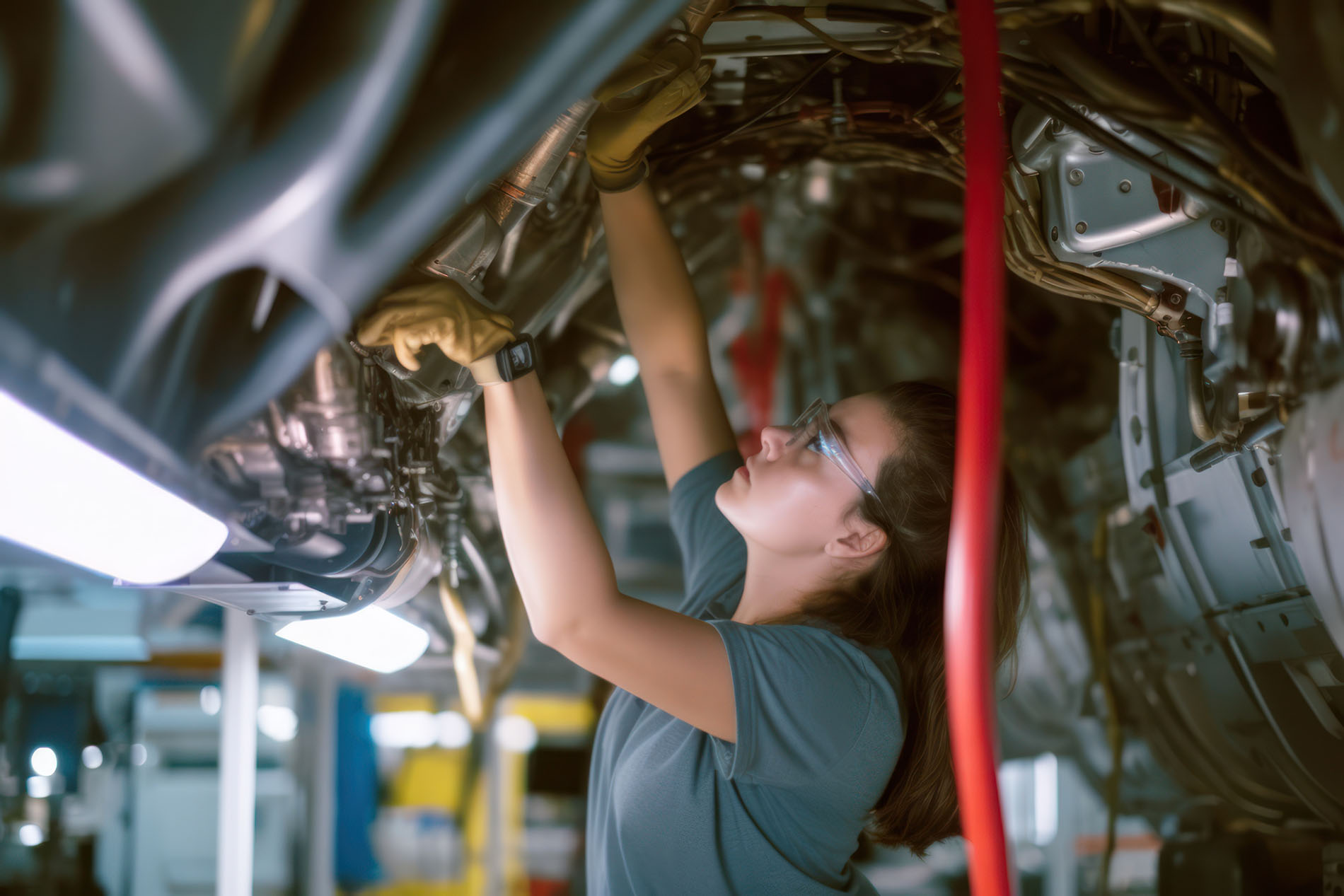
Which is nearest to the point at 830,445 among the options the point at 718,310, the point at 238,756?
the point at 238,756

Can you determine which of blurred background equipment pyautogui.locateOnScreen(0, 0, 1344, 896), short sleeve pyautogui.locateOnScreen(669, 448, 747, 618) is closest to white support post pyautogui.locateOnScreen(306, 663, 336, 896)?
blurred background equipment pyautogui.locateOnScreen(0, 0, 1344, 896)

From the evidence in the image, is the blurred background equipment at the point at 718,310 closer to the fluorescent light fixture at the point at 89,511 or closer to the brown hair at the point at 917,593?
the fluorescent light fixture at the point at 89,511

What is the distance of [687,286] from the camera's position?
135 cm

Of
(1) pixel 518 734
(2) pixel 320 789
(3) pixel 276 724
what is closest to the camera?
(2) pixel 320 789

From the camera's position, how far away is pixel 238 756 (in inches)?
63.9

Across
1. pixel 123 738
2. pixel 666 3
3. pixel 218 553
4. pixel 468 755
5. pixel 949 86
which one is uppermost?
pixel 949 86

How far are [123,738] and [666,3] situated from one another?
4.30m

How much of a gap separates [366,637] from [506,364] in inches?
22.6

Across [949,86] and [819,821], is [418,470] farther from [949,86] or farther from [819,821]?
[949,86]

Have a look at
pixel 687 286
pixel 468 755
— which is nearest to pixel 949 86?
pixel 687 286

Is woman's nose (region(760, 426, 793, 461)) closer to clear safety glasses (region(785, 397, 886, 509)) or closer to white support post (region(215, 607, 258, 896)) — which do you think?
clear safety glasses (region(785, 397, 886, 509))

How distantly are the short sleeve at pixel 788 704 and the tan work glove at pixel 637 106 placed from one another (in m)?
0.53

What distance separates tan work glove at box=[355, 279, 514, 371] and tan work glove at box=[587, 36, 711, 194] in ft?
0.73

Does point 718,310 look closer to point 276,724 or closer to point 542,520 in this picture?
point 542,520
